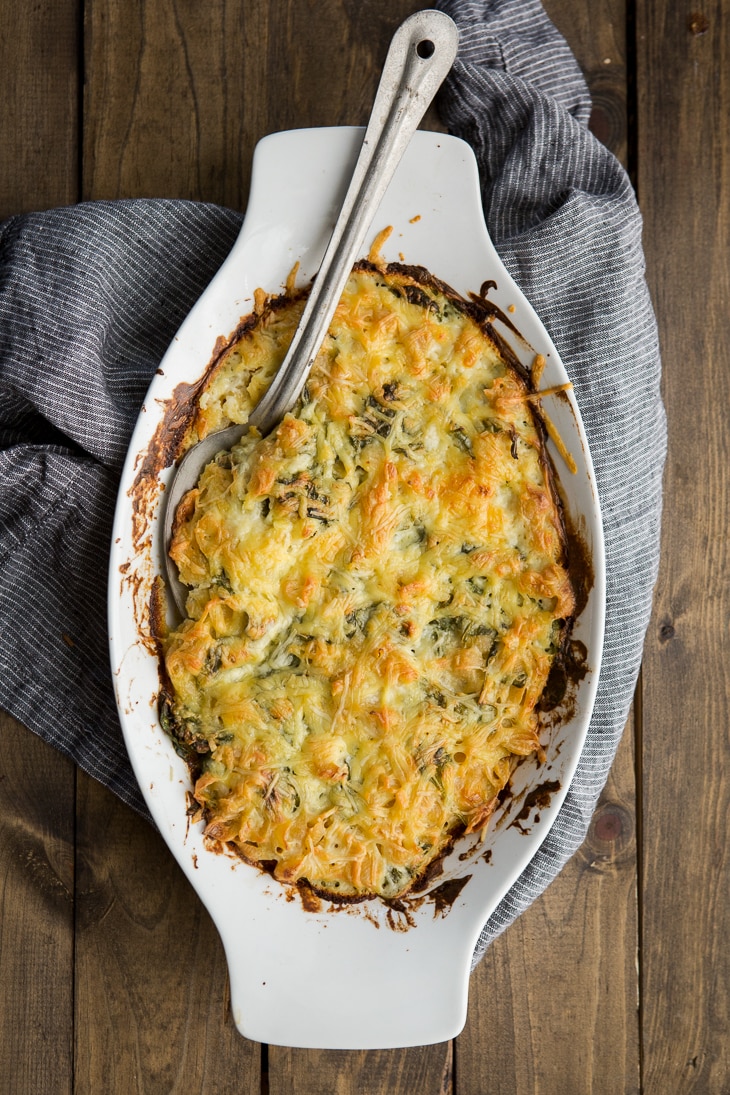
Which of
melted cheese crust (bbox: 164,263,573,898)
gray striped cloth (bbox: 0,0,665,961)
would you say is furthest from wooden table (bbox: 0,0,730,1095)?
melted cheese crust (bbox: 164,263,573,898)

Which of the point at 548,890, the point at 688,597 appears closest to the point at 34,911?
the point at 548,890

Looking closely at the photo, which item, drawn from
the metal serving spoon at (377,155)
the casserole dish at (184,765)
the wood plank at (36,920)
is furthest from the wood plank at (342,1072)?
the metal serving spoon at (377,155)

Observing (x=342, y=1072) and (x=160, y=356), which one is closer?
(x=160, y=356)

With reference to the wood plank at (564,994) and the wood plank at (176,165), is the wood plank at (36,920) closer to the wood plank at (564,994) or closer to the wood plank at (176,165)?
the wood plank at (176,165)

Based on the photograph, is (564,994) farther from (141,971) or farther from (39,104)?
(39,104)

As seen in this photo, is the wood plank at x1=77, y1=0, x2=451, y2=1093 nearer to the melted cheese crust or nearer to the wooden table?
the wooden table

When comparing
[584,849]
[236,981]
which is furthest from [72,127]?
[584,849]

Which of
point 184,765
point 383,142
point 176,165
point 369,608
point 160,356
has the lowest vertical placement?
point 184,765

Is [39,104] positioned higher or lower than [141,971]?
higher
